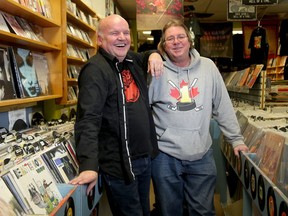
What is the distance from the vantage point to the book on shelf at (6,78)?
6.91 feet

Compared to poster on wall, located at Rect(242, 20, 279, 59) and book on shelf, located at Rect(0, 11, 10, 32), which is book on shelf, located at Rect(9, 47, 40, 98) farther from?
poster on wall, located at Rect(242, 20, 279, 59)

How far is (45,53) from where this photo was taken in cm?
297

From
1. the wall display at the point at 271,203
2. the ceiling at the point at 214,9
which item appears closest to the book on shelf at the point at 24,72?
the wall display at the point at 271,203

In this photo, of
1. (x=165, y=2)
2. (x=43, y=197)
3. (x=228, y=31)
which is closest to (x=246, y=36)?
(x=228, y=31)

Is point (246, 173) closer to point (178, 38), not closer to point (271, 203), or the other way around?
point (271, 203)

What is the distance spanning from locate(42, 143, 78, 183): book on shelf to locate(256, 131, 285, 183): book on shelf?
114 centimetres

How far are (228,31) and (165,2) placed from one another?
206 inches

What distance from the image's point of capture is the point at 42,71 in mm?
2855

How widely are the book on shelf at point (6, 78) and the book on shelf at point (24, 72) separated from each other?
50 millimetres

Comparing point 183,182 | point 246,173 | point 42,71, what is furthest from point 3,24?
point 246,173

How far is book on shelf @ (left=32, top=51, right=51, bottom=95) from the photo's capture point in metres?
2.76

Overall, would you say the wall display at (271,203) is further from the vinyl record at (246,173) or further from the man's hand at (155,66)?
the man's hand at (155,66)

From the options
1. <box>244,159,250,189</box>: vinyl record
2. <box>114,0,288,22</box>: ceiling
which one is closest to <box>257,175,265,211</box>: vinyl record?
<box>244,159,250,189</box>: vinyl record

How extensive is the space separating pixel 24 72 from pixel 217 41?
7.31 metres
